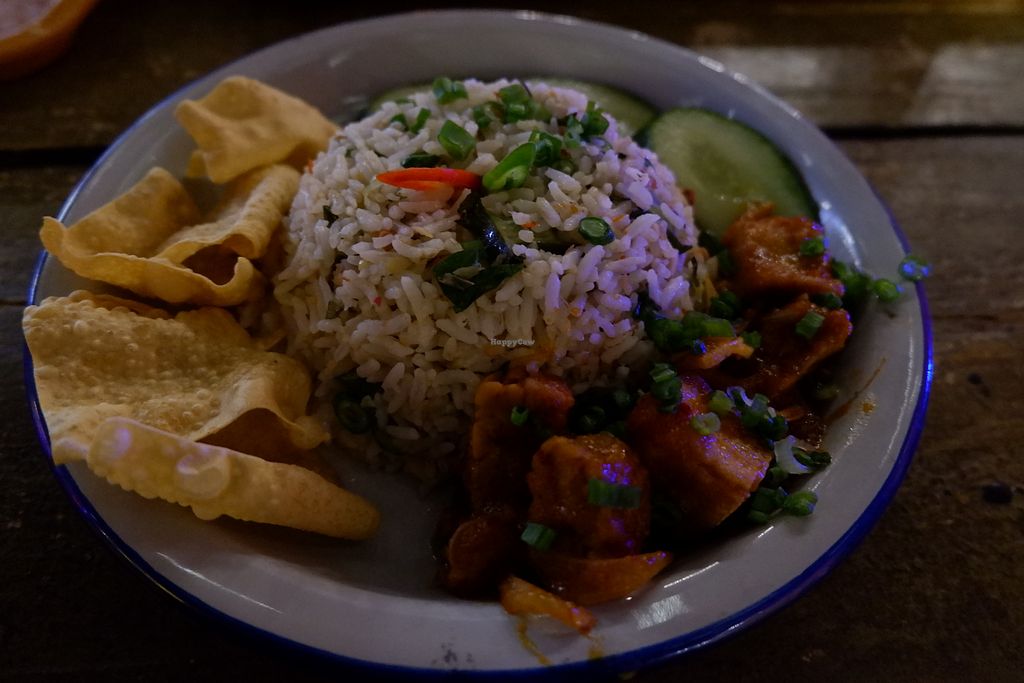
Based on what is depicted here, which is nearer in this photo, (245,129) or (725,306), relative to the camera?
(725,306)

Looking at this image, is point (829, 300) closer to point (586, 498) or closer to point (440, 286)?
point (586, 498)

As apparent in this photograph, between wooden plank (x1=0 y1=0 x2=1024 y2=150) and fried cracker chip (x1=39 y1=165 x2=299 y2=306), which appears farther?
wooden plank (x1=0 y1=0 x2=1024 y2=150)

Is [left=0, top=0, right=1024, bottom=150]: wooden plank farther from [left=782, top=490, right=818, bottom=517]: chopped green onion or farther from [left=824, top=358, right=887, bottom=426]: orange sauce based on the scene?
[left=782, top=490, right=818, bottom=517]: chopped green onion

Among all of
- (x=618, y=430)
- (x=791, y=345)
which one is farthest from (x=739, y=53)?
(x=618, y=430)

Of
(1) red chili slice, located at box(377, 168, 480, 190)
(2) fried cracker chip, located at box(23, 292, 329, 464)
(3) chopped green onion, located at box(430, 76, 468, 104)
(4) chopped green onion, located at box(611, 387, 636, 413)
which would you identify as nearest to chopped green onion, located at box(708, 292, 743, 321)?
(4) chopped green onion, located at box(611, 387, 636, 413)

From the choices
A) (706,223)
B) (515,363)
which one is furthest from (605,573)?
(706,223)
